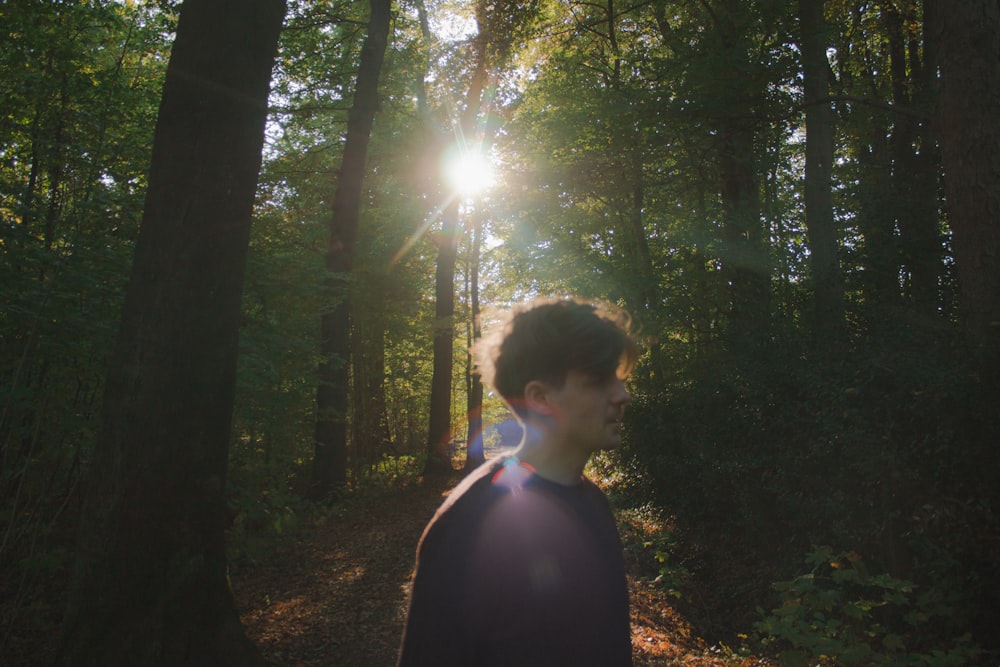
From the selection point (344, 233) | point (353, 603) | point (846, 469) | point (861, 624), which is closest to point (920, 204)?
point (846, 469)

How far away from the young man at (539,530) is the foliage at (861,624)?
14.0ft

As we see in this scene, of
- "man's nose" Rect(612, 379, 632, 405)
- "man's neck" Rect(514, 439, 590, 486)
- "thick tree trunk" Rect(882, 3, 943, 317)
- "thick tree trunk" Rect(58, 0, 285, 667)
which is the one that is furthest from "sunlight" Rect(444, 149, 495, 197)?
"man's neck" Rect(514, 439, 590, 486)

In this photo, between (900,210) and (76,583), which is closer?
(76,583)

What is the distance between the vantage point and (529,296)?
1105 centimetres

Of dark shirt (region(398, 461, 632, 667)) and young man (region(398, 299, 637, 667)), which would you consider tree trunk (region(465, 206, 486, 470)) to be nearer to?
young man (region(398, 299, 637, 667))

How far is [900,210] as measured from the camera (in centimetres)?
1106

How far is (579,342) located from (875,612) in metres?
6.53

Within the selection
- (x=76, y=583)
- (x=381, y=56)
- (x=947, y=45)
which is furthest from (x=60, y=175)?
(x=947, y=45)

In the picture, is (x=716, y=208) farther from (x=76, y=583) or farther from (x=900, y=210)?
(x=76, y=583)

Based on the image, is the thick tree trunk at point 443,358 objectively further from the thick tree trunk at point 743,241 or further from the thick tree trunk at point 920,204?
the thick tree trunk at point 920,204

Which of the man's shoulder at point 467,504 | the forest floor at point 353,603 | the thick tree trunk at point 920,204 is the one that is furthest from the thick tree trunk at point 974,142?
the man's shoulder at point 467,504

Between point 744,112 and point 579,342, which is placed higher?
point 744,112

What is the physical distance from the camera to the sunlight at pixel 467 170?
1969 cm

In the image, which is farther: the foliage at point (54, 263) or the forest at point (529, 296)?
the foliage at point (54, 263)
